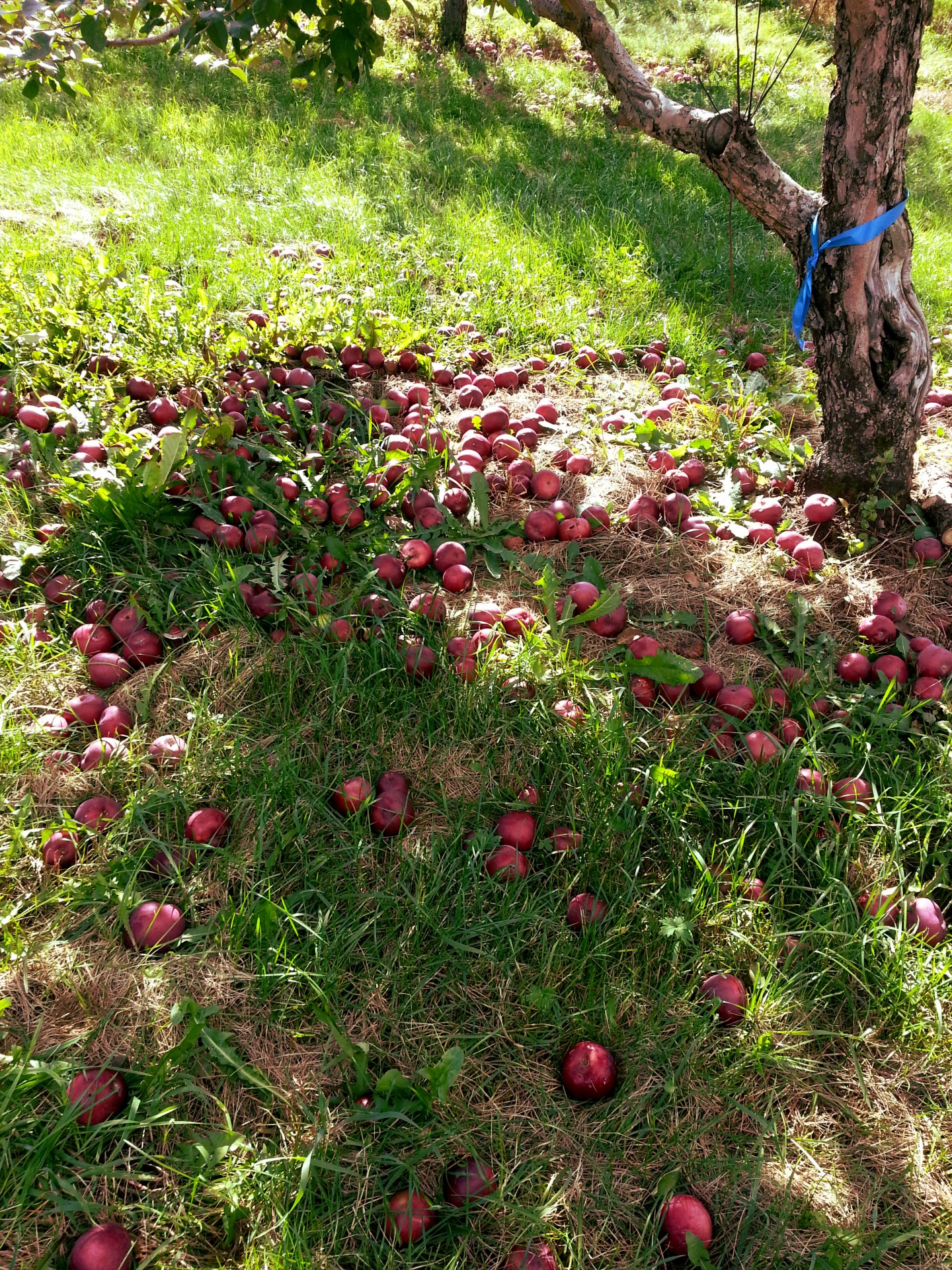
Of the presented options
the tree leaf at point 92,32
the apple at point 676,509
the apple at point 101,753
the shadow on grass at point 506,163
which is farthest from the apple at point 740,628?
the shadow on grass at point 506,163

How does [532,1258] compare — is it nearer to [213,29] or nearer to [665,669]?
[665,669]

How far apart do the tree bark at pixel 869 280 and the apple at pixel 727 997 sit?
2.05 metres

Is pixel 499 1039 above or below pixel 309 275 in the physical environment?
below

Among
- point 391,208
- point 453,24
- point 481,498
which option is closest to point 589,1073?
point 481,498

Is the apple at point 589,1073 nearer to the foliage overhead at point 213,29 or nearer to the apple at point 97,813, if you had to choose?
the apple at point 97,813

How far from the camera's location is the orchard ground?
149 cm

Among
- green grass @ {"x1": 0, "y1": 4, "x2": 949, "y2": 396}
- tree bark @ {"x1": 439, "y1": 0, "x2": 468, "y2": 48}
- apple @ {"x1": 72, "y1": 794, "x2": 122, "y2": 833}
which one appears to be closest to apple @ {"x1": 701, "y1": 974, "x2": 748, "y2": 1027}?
apple @ {"x1": 72, "y1": 794, "x2": 122, "y2": 833}

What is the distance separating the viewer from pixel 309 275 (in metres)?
4.37

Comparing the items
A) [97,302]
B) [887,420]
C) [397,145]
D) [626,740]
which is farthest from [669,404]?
[397,145]

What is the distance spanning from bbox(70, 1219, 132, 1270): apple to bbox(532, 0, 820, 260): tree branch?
3.39 metres

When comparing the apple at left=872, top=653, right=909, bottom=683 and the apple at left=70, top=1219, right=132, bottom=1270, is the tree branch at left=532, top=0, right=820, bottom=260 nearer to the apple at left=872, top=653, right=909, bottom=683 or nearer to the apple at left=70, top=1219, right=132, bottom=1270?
the apple at left=872, top=653, right=909, bottom=683

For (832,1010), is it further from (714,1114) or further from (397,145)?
(397,145)

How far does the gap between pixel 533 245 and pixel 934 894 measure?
441cm

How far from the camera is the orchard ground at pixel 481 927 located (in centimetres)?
149
